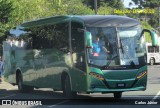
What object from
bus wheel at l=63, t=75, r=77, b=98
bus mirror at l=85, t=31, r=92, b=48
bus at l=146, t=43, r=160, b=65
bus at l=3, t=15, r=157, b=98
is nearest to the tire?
bus at l=3, t=15, r=157, b=98

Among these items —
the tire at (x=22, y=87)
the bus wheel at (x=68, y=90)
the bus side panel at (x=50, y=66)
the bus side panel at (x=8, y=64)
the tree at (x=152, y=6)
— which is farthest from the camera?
the tree at (x=152, y=6)

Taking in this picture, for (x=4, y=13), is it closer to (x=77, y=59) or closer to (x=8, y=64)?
(x=8, y=64)

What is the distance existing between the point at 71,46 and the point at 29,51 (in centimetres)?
468

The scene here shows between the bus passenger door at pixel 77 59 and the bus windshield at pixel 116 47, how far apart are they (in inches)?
15.7

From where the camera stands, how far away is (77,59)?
17.7 metres

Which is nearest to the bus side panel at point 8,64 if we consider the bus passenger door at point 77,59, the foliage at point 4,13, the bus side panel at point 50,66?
the foliage at point 4,13

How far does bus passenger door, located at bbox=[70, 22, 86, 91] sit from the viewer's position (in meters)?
17.2

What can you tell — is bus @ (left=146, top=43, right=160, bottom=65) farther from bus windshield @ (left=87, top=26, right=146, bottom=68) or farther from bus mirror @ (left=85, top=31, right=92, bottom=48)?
bus mirror @ (left=85, top=31, right=92, bottom=48)

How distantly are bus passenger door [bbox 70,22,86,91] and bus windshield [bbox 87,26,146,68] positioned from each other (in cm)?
40

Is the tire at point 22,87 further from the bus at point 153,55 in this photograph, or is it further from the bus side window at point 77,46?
the bus at point 153,55

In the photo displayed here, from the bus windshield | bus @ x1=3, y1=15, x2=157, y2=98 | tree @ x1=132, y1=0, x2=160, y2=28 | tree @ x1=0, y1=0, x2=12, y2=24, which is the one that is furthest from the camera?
tree @ x1=132, y1=0, x2=160, y2=28

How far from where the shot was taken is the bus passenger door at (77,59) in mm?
17250

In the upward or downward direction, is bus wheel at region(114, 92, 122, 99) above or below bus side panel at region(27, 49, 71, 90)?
below

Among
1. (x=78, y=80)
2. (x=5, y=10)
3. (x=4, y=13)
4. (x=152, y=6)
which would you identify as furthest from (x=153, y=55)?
(x=152, y=6)
